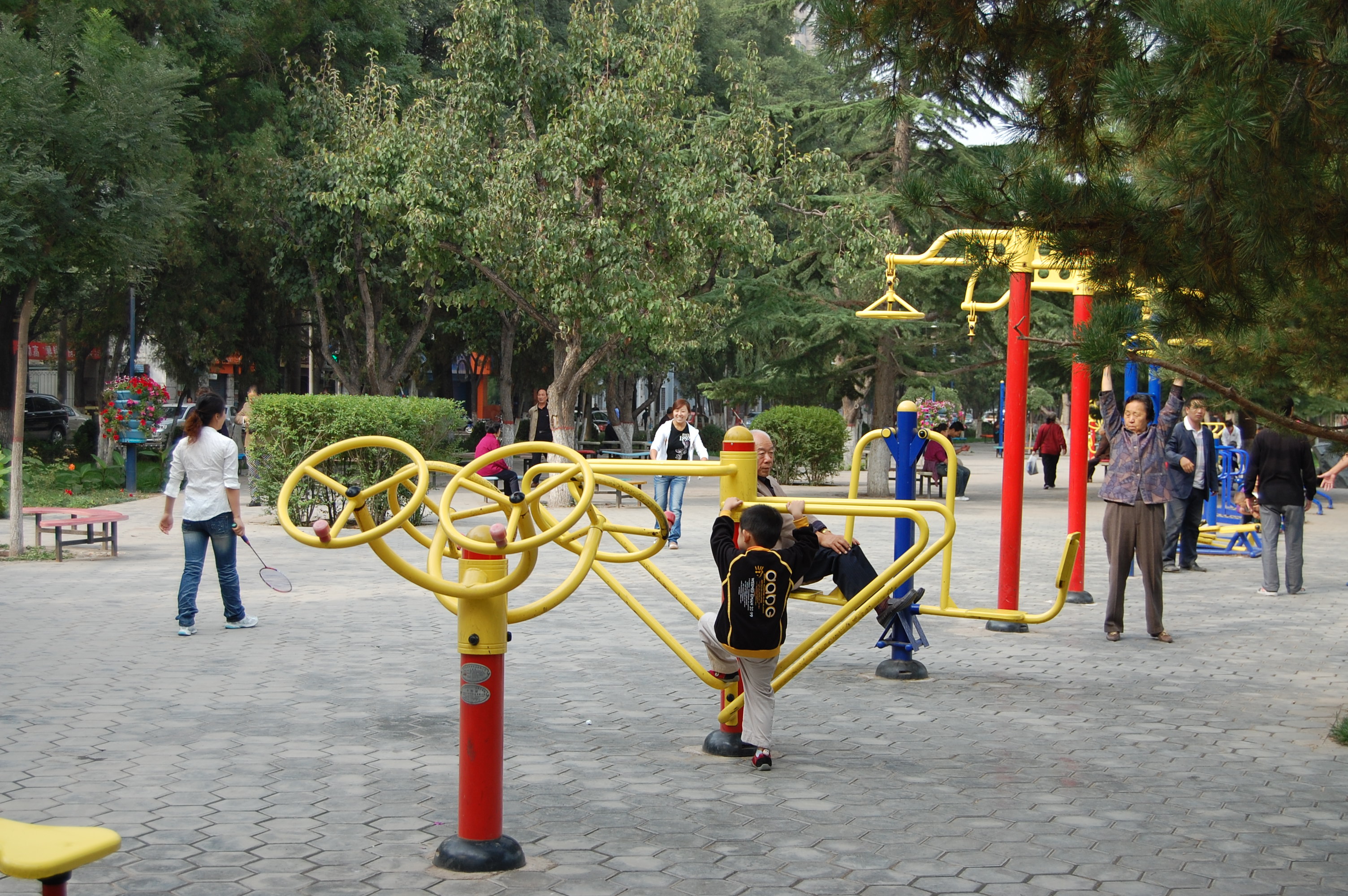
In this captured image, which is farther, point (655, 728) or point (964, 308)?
point (964, 308)

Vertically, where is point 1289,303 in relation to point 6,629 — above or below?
above

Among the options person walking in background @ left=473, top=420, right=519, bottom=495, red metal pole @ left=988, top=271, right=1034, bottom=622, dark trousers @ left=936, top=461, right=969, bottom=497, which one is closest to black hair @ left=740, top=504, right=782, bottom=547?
red metal pole @ left=988, top=271, right=1034, bottom=622

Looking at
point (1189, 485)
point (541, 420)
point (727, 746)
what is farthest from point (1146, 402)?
point (541, 420)

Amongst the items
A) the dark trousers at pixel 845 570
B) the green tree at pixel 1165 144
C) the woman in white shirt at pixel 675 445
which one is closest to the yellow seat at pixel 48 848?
the green tree at pixel 1165 144

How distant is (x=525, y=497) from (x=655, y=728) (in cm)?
249

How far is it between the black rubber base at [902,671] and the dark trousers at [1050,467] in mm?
21632

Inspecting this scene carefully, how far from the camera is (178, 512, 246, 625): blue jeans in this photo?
855 centimetres

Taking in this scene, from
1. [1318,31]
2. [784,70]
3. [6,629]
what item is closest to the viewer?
[1318,31]

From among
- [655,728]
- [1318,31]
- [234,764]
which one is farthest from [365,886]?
[1318,31]

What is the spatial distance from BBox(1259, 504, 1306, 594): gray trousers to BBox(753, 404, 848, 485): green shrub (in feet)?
43.9

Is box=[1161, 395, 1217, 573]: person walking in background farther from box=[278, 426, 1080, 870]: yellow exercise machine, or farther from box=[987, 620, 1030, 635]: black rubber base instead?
box=[278, 426, 1080, 870]: yellow exercise machine

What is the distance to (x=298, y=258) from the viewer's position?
2803 cm

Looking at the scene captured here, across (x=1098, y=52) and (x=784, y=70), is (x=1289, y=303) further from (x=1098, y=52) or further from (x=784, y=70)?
(x=784, y=70)

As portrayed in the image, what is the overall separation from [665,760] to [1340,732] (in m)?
3.43
